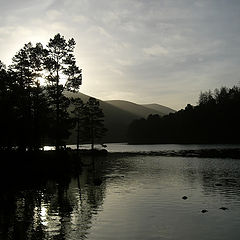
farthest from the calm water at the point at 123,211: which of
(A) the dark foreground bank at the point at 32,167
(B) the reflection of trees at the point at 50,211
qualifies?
(A) the dark foreground bank at the point at 32,167

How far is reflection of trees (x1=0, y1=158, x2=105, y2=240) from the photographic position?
24.3 metres

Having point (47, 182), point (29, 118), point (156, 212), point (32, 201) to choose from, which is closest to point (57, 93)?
point (29, 118)

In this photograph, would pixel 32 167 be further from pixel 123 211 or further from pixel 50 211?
pixel 123 211

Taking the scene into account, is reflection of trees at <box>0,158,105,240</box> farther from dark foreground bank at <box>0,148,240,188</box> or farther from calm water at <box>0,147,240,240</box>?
dark foreground bank at <box>0,148,240,188</box>

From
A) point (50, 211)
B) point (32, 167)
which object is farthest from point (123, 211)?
point (32, 167)

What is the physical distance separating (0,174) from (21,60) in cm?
2716

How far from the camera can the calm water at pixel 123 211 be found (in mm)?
24203

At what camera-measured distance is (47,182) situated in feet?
170

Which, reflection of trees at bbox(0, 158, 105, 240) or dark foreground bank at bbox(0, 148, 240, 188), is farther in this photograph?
dark foreground bank at bbox(0, 148, 240, 188)

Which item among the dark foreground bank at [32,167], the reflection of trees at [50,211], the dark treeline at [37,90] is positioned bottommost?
the reflection of trees at [50,211]

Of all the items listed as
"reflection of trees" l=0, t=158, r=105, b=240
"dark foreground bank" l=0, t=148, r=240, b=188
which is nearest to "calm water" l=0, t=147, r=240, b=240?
"reflection of trees" l=0, t=158, r=105, b=240

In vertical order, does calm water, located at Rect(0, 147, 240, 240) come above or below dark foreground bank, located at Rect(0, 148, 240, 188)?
below

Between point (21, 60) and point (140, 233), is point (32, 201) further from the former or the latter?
point (21, 60)

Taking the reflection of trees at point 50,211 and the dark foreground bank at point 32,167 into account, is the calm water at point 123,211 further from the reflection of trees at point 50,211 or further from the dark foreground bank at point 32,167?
the dark foreground bank at point 32,167
